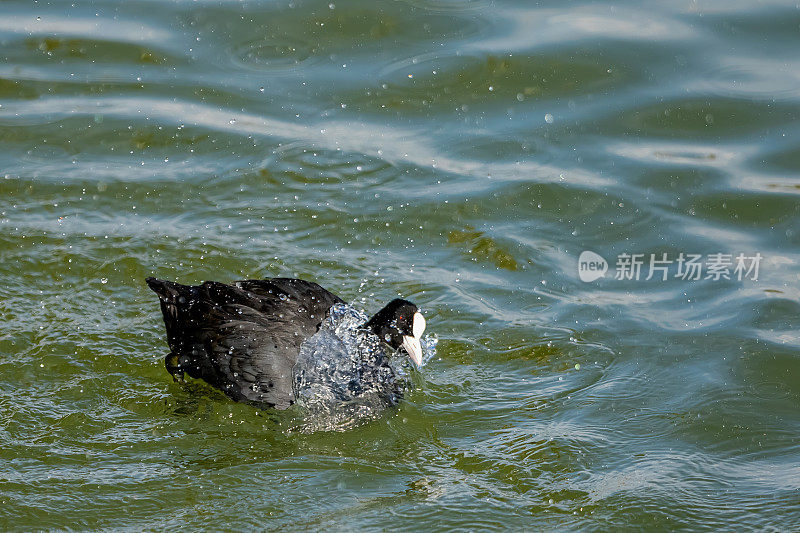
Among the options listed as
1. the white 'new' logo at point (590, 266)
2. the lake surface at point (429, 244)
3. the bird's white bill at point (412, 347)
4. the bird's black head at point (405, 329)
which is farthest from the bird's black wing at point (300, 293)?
the white 'new' logo at point (590, 266)

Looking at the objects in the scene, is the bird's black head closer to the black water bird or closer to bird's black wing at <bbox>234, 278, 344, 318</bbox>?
the black water bird

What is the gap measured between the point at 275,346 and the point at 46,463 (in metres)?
1.15

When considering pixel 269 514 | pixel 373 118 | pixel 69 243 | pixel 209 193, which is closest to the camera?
pixel 269 514

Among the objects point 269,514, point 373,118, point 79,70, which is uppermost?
point 79,70

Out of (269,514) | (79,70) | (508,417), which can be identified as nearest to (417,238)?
(508,417)

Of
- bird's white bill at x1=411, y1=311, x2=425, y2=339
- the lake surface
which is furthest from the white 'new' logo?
bird's white bill at x1=411, y1=311, x2=425, y2=339

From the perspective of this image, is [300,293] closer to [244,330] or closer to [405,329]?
[244,330]

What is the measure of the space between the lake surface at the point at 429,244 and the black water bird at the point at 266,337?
155mm

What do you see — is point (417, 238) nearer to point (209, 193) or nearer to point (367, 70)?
point (209, 193)

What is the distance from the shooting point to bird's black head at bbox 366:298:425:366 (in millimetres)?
4941

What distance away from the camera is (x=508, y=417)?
4758 mm

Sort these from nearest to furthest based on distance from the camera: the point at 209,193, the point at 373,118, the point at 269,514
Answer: the point at 269,514 → the point at 209,193 → the point at 373,118

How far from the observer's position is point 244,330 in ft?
16.0

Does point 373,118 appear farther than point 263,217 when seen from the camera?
Yes
